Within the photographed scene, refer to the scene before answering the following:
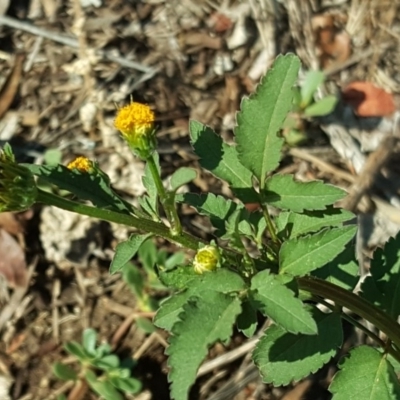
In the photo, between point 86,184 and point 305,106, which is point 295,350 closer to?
point 86,184

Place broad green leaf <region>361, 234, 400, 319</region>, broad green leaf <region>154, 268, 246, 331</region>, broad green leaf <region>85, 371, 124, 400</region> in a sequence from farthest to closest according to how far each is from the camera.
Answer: broad green leaf <region>85, 371, 124, 400</region> → broad green leaf <region>361, 234, 400, 319</region> → broad green leaf <region>154, 268, 246, 331</region>

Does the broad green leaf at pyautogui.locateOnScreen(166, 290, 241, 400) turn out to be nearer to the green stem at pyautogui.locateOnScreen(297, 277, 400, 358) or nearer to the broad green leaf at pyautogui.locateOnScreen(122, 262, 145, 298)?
the green stem at pyautogui.locateOnScreen(297, 277, 400, 358)

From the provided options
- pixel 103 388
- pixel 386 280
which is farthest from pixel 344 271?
pixel 103 388

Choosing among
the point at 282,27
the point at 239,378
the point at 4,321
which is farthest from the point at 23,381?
the point at 282,27

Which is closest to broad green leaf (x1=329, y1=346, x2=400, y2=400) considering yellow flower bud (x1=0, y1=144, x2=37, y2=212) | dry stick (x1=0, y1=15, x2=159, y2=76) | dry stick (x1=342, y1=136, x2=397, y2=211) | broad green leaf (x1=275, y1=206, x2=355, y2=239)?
broad green leaf (x1=275, y1=206, x2=355, y2=239)

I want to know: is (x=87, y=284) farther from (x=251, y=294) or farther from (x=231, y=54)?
(x=251, y=294)

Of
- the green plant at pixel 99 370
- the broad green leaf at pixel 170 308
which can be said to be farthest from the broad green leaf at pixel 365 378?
the green plant at pixel 99 370
